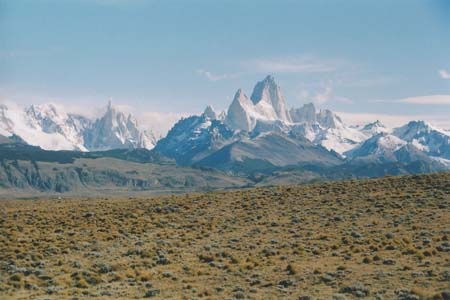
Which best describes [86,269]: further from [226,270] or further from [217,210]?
[217,210]

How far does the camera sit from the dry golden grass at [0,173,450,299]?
33.5 meters

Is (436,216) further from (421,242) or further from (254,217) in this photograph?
(254,217)

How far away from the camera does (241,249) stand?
4672 centimetres

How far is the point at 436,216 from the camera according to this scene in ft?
184

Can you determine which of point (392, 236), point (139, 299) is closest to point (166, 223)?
point (392, 236)

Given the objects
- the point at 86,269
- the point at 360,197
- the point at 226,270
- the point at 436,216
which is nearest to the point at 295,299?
the point at 226,270

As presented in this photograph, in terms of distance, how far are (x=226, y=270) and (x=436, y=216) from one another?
93.9ft

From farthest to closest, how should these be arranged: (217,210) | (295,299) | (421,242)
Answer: (217,210) → (421,242) → (295,299)

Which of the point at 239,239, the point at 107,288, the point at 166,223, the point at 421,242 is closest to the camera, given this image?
the point at 107,288

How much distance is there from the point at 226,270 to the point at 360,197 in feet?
130

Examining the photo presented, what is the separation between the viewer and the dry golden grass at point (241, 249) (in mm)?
33500

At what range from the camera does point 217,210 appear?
70875 millimetres

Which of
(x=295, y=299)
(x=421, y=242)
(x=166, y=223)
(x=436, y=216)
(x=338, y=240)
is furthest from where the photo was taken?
(x=166, y=223)

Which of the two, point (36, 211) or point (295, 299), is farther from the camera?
point (36, 211)
